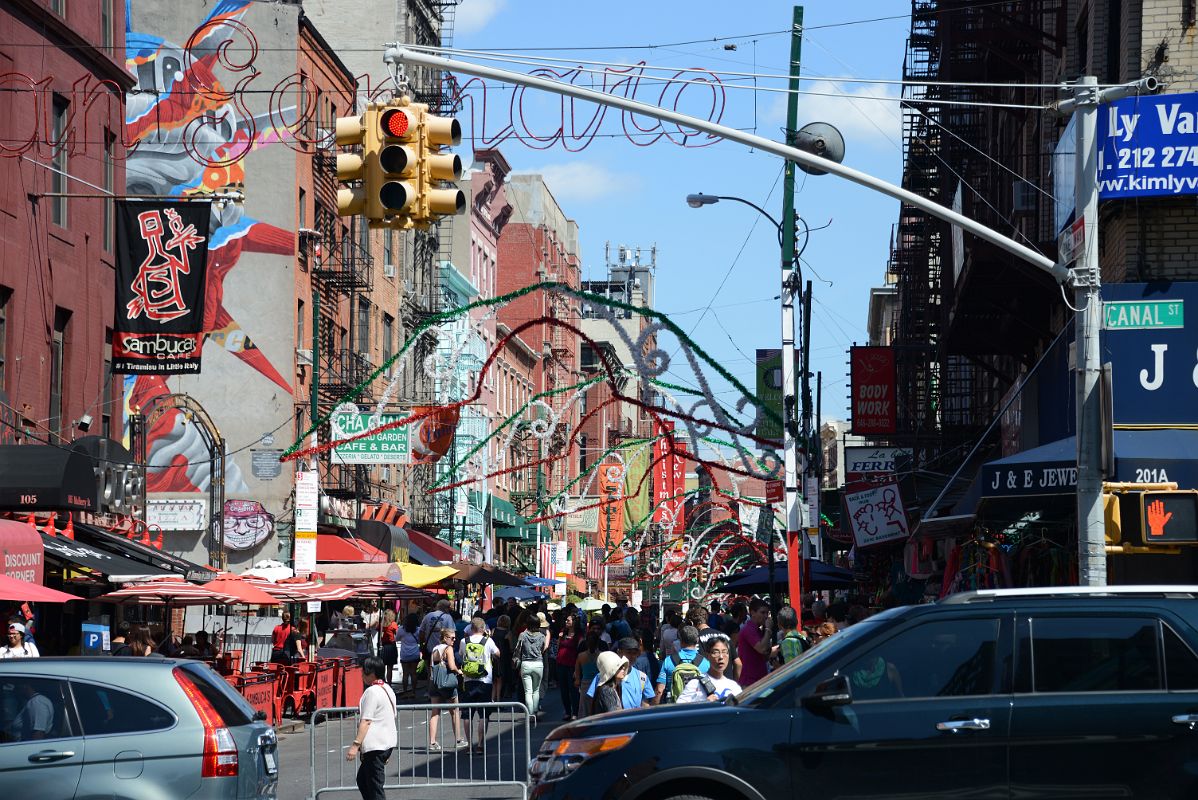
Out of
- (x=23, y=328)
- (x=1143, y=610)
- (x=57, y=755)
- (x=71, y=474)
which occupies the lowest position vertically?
(x=57, y=755)

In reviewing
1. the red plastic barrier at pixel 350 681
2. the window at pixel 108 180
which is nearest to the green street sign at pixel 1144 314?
the red plastic barrier at pixel 350 681

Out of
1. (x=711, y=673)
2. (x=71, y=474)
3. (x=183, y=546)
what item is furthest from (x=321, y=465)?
(x=711, y=673)

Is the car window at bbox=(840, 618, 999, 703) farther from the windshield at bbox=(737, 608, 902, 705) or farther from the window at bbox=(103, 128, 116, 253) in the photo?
the window at bbox=(103, 128, 116, 253)

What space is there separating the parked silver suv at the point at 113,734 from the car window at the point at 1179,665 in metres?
6.02

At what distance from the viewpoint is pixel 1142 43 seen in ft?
67.5

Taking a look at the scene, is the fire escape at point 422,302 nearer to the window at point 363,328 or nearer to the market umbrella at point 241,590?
the window at point 363,328

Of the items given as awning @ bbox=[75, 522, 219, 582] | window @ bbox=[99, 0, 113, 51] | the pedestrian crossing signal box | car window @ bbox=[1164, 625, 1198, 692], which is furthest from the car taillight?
window @ bbox=[99, 0, 113, 51]

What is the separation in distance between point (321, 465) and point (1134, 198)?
29732mm

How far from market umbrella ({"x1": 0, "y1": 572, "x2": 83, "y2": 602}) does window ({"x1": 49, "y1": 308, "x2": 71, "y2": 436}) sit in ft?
29.2

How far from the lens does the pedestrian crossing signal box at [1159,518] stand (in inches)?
523

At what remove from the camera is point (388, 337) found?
177 ft

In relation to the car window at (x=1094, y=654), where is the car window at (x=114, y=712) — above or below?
below

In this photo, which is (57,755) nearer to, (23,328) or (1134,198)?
(1134,198)

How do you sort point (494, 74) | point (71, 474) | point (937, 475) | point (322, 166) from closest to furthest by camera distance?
point (494, 74)
point (71, 474)
point (937, 475)
point (322, 166)
